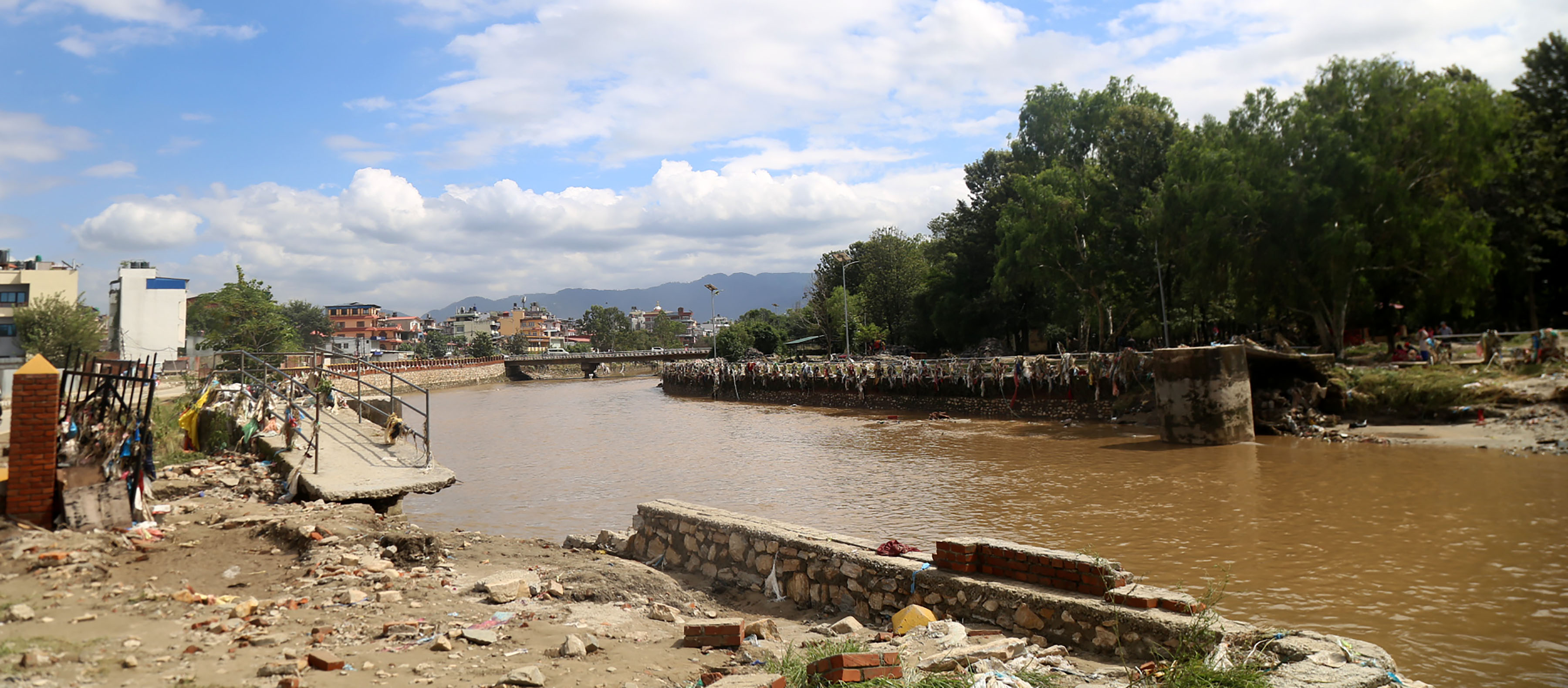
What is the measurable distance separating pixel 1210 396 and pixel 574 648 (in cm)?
1853

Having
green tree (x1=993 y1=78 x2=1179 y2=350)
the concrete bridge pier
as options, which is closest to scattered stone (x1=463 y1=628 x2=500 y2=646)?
the concrete bridge pier

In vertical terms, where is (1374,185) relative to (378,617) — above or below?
above

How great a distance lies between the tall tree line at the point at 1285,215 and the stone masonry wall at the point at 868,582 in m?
25.5

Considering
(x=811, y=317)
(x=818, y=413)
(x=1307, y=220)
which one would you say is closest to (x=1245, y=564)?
(x=1307, y=220)

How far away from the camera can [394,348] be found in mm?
123312

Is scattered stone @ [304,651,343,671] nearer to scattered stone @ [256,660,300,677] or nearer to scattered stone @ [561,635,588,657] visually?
scattered stone @ [256,660,300,677]

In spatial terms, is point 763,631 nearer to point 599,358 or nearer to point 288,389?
point 288,389

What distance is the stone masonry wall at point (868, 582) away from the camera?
218 inches

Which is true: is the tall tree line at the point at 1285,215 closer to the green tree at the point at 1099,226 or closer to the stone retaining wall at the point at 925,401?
the green tree at the point at 1099,226

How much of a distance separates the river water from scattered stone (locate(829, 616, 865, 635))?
2654mm

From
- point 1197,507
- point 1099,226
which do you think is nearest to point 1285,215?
point 1099,226

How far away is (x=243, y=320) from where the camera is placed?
1984 inches

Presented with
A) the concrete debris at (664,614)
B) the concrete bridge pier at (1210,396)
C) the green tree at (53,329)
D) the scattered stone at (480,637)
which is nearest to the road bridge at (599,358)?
the green tree at (53,329)

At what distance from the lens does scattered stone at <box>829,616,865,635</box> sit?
6312mm
